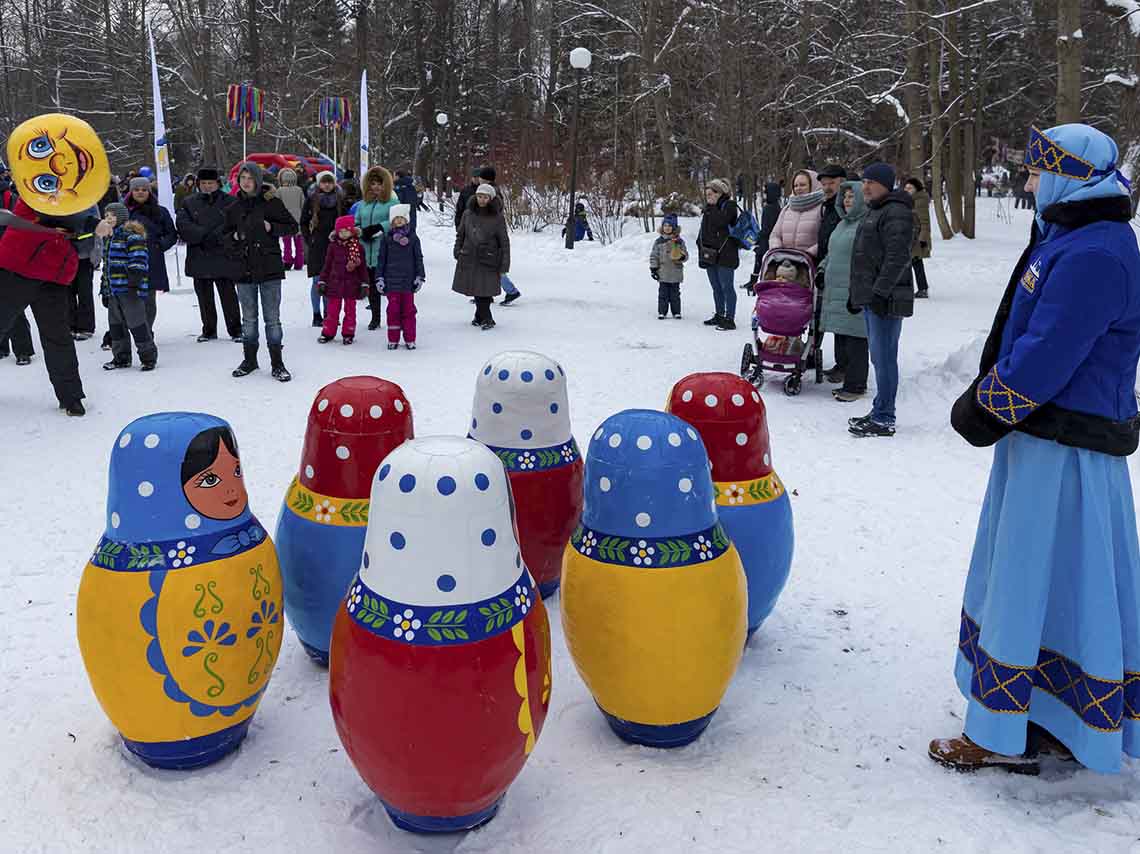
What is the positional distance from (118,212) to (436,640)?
24.5 feet

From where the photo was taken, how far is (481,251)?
35.0 ft

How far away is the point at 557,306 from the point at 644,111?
16.8 m

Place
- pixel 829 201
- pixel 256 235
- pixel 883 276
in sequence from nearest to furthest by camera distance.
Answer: pixel 883 276, pixel 256 235, pixel 829 201

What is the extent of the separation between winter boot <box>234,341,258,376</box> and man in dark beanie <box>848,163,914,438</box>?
528cm

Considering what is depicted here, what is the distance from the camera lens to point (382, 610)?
98.2 inches

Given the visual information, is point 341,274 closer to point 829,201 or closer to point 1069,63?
point 829,201

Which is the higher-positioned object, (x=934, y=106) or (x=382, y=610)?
(x=934, y=106)

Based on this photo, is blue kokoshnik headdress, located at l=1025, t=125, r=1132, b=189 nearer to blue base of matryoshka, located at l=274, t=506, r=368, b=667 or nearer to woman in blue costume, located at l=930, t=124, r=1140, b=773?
woman in blue costume, located at l=930, t=124, r=1140, b=773

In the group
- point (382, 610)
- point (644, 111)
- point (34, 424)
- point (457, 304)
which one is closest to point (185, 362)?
point (34, 424)

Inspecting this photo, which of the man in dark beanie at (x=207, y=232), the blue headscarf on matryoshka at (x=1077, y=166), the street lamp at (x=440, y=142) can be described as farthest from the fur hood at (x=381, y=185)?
the street lamp at (x=440, y=142)

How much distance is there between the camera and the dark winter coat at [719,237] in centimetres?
1062

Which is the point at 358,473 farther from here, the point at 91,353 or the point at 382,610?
the point at 91,353

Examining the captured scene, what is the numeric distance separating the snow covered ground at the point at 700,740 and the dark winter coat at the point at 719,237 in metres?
3.95

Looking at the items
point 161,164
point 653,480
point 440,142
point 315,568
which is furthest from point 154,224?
point 440,142
